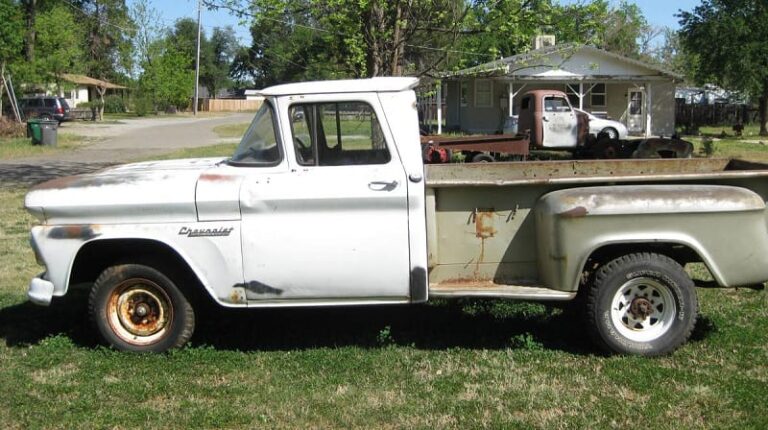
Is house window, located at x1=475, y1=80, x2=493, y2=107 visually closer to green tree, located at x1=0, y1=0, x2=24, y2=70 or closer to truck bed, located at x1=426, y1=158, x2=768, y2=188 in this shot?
green tree, located at x1=0, y1=0, x2=24, y2=70

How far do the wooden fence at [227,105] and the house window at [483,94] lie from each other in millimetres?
49652

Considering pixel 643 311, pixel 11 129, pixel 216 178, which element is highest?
pixel 11 129

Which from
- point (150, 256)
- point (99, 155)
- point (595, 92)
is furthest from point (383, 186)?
point (595, 92)

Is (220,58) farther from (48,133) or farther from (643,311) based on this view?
(643,311)

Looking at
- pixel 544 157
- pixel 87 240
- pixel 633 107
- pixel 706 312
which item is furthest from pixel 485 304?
pixel 633 107

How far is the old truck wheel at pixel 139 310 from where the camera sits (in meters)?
5.42

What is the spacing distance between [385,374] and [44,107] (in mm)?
44822

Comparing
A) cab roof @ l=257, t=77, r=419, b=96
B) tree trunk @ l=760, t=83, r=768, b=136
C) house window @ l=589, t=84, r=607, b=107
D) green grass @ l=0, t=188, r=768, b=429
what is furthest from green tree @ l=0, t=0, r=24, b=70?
tree trunk @ l=760, t=83, r=768, b=136

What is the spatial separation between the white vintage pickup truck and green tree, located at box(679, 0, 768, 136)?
110ft

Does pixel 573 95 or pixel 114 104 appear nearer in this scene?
pixel 573 95

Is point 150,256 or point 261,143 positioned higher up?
point 261,143

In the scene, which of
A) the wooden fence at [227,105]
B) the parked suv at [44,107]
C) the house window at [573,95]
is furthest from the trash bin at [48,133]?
the wooden fence at [227,105]

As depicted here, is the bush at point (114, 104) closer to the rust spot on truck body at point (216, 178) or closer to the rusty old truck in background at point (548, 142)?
the rusty old truck in background at point (548, 142)

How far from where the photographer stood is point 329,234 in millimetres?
5156
